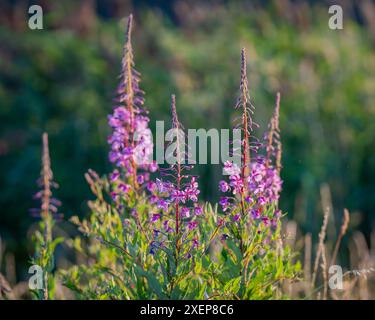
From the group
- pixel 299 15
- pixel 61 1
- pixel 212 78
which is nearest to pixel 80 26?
pixel 61 1

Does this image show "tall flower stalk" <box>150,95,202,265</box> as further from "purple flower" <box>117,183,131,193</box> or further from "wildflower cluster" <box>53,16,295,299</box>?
→ "purple flower" <box>117,183,131,193</box>

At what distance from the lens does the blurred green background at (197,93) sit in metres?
7.39

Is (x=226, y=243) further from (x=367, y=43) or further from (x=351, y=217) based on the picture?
(x=367, y=43)

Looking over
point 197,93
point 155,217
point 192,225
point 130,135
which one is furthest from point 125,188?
point 197,93

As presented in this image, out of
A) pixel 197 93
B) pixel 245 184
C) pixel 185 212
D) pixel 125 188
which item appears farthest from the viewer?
pixel 197 93

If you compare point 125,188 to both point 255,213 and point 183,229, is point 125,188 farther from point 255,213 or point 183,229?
point 255,213

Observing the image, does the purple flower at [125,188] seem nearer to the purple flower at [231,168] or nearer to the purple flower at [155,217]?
the purple flower at [155,217]

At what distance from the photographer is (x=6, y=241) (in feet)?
24.1

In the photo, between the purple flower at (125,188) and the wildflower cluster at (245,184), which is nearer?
the wildflower cluster at (245,184)

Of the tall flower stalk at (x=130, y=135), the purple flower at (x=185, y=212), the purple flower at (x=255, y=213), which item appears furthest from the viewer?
the tall flower stalk at (x=130, y=135)

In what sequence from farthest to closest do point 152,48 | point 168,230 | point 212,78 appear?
1. point 152,48
2. point 212,78
3. point 168,230

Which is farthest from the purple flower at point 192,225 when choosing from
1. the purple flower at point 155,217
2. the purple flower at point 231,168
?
the purple flower at point 231,168

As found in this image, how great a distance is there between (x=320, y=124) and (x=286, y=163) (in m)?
0.72

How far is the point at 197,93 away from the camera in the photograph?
8289 mm
